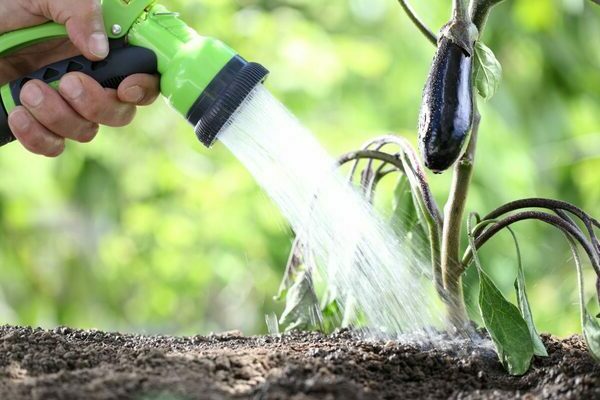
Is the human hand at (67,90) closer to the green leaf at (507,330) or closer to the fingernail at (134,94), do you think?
the fingernail at (134,94)

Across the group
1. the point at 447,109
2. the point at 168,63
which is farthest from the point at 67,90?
the point at 447,109

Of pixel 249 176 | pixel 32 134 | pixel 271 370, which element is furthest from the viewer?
pixel 249 176

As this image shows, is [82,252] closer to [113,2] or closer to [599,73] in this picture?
[599,73]

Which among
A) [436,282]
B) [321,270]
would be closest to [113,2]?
[321,270]

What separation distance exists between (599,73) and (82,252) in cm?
300

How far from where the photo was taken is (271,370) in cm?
124

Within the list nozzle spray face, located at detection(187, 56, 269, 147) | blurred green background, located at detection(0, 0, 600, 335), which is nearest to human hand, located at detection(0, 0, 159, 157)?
nozzle spray face, located at detection(187, 56, 269, 147)

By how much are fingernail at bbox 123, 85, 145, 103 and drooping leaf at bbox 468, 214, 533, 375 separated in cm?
60

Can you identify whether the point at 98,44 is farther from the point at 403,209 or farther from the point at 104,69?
the point at 403,209

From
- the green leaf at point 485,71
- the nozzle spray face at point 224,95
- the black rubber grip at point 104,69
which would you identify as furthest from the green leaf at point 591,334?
the black rubber grip at point 104,69

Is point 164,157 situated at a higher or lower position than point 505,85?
lower

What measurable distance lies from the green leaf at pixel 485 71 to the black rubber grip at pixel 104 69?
1.72 ft

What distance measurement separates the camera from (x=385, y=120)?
564 centimetres

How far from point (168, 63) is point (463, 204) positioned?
0.51 meters
